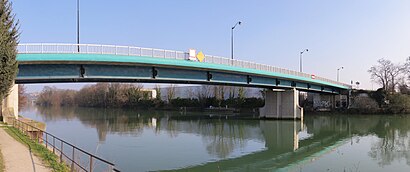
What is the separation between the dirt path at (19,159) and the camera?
12642 millimetres

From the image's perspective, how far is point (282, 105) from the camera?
58031 millimetres

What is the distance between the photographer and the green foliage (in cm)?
1501

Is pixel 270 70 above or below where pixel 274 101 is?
above

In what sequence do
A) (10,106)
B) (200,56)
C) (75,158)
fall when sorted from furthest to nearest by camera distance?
(200,56) → (10,106) → (75,158)

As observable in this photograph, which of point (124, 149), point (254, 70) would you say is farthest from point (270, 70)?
point (124, 149)

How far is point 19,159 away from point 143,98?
315 ft

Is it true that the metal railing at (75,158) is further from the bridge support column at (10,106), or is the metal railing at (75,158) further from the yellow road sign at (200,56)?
the yellow road sign at (200,56)

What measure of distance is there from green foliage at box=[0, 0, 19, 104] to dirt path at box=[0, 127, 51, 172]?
9.82ft

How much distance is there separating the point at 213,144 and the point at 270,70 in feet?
79.6

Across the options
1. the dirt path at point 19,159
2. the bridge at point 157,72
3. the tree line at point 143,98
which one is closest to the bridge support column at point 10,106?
the bridge at point 157,72

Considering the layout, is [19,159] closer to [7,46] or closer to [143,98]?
[7,46]

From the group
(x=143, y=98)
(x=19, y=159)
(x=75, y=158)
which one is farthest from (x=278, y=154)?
(x=143, y=98)

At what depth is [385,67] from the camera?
267ft

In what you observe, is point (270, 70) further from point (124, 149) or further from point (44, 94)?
point (44, 94)
